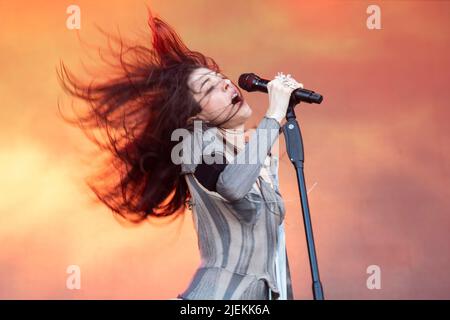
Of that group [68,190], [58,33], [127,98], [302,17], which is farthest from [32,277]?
[302,17]

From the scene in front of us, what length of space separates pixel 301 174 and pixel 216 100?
14.0 inches

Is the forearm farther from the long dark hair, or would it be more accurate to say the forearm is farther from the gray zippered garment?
the long dark hair

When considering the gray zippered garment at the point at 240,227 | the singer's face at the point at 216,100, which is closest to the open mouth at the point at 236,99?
the singer's face at the point at 216,100

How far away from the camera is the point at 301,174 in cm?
210

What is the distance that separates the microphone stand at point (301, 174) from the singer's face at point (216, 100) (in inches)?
7.8

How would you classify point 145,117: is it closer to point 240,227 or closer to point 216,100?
point 216,100

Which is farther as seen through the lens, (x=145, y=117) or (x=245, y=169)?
(x=145, y=117)

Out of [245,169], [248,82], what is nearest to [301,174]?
[245,169]

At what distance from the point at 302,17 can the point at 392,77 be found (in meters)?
0.40

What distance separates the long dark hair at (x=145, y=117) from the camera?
7.55 feet

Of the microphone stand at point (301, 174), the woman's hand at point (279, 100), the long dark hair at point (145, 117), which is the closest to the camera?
the microphone stand at point (301, 174)

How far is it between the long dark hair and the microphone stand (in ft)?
0.90

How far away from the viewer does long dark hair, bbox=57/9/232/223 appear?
230 centimetres

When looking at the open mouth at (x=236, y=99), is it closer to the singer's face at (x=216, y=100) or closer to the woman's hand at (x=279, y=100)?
the singer's face at (x=216, y=100)
